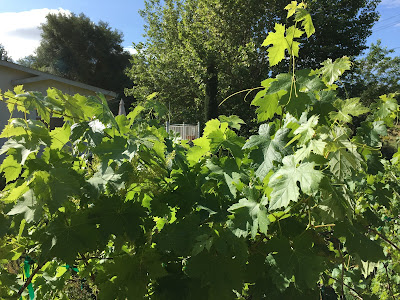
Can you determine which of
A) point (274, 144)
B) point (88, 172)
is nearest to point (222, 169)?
point (274, 144)

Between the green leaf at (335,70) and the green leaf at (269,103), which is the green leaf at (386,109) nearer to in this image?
the green leaf at (335,70)

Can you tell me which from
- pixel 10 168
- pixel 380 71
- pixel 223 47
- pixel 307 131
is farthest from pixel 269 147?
pixel 380 71

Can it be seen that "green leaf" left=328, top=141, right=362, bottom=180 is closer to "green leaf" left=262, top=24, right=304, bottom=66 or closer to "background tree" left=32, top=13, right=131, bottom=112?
"green leaf" left=262, top=24, right=304, bottom=66

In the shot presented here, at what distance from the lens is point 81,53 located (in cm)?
3048

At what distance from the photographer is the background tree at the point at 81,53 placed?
98.9ft

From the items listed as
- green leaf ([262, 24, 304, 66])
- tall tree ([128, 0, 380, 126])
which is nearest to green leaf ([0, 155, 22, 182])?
green leaf ([262, 24, 304, 66])

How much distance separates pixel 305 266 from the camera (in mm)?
950

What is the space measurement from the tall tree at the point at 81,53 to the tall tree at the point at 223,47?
442 inches

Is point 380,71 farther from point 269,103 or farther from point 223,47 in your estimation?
point 269,103

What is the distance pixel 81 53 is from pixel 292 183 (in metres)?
32.7

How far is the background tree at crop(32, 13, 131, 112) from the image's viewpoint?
3016 cm

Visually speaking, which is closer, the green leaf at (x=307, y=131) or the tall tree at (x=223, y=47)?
the green leaf at (x=307, y=131)

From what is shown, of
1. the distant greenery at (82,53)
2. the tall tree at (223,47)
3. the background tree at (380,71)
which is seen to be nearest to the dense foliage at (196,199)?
the tall tree at (223,47)

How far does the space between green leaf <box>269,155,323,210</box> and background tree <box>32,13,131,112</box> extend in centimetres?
3026
